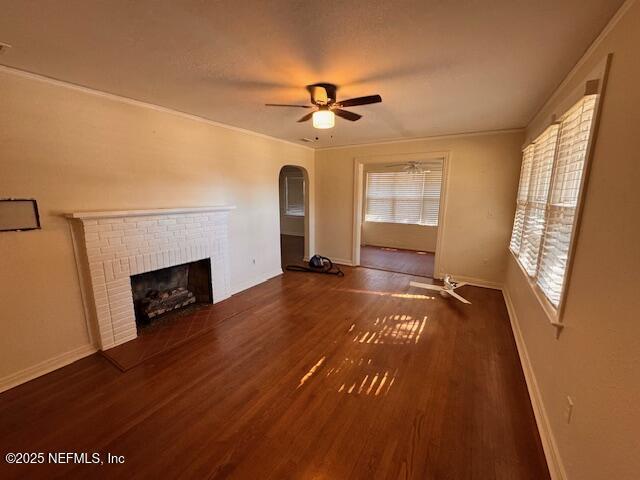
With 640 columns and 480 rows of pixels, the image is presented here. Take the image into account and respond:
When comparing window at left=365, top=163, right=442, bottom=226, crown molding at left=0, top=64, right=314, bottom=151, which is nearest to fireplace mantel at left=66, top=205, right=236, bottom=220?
crown molding at left=0, top=64, right=314, bottom=151

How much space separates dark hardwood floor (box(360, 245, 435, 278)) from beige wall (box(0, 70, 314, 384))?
3848mm

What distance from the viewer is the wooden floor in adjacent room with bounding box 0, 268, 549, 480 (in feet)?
5.06

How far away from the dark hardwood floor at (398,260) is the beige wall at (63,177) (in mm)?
3848

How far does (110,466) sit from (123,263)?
1.78 metres

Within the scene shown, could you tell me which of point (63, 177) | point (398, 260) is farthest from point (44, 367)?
point (398, 260)

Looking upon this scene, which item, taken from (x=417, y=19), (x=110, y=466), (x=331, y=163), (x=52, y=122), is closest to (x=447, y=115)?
(x=417, y=19)

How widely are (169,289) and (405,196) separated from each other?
5886 mm

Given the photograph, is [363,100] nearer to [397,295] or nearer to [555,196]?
[555,196]

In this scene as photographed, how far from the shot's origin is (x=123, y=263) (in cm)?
271

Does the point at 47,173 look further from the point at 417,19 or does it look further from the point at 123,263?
the point at 417,19

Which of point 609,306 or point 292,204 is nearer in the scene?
point 609,306

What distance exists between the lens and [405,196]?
7.09 m

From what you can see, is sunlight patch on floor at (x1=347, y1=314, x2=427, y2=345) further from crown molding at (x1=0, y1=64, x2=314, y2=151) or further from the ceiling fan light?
crown molding at (x1=0, y1=64, x2=314, y2=151)

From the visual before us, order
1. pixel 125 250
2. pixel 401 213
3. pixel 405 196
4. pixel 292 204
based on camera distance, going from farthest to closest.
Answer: pixel 292 204 → pixel 401 213 → pixel 405 196 → pixel 125 250
